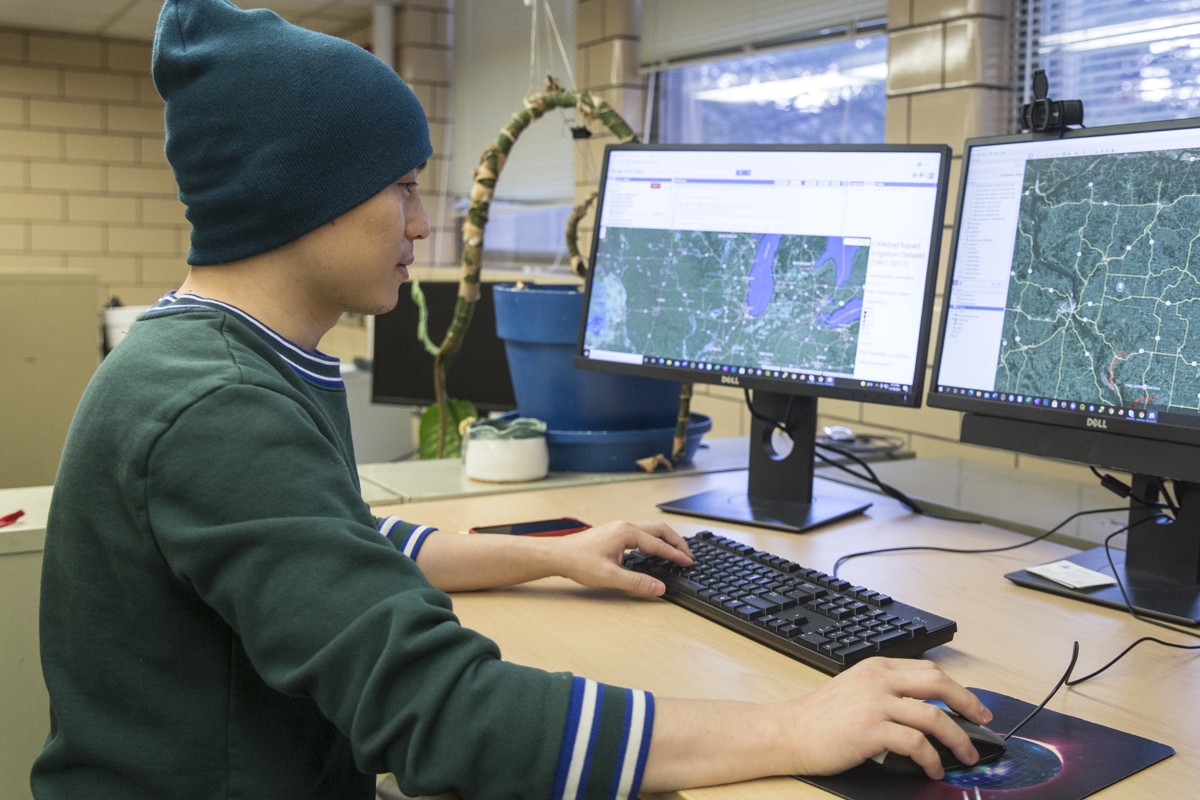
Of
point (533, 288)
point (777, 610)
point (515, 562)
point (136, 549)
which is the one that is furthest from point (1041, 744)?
point (533, 288)

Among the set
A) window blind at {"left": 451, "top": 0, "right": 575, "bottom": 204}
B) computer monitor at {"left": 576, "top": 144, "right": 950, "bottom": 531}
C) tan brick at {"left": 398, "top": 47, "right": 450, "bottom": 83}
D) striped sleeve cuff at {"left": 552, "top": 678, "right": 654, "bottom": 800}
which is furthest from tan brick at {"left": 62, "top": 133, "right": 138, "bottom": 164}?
striped sleeve cuff at {"left": 552, "top": 678, "right": 654, "bottom": 800}

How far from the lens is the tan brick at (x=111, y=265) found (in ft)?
16.5

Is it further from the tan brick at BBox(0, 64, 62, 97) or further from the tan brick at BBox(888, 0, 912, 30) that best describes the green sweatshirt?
the tan brick at BBox(0, 64, 62, 97)

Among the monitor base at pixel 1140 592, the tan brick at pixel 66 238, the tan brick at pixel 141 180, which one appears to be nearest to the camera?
the monitor base at pixel 1140 592

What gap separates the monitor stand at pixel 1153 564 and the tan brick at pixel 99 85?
4939mm

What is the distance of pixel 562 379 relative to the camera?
1.70m

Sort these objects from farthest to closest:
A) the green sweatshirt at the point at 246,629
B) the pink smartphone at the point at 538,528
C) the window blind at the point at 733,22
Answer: the window blind at the point at 733,22 < the pink smartphone at the point at 538,528 < the green sweatshirt at the point at 246,629

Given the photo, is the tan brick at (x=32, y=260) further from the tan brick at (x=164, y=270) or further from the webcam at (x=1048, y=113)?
the webcam at (x=1048, y=113)

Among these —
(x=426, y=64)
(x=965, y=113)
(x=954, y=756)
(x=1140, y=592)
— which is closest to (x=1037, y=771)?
(x=954, y=756)

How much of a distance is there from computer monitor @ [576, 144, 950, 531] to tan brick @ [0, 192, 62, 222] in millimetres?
4240

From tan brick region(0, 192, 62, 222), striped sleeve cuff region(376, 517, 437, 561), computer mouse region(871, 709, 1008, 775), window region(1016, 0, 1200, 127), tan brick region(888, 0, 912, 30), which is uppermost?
tan brick region(888, 0, 912, 30)

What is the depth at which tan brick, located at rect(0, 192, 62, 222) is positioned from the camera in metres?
4.89

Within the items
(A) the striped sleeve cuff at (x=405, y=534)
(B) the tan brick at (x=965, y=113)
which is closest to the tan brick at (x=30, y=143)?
(B) the tan brick at (x=965, y=113)

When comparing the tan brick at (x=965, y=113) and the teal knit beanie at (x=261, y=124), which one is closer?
the teal knit beanie at (x=261, y=124)
